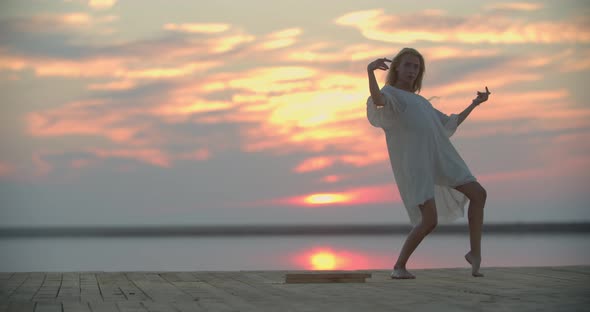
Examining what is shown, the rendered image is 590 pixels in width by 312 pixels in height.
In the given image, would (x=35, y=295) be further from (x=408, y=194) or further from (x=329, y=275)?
(x=408, y=194)

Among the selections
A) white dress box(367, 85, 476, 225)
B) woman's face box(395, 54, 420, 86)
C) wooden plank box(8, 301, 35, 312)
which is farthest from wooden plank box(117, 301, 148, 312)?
woman's face box(395, 54, 420, 86)

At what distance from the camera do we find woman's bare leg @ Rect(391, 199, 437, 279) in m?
6.30

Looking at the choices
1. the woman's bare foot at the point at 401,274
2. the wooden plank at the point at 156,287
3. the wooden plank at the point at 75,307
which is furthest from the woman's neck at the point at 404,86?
the wooden plank at the point at 75,307

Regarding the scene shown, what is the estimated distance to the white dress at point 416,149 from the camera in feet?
21.1

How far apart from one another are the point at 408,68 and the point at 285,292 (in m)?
2.01

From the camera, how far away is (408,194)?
21.3ft

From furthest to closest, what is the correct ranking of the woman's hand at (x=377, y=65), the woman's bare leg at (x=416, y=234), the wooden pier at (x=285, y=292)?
the woman's bare leg at (x=416, y=234) → the woman's hand at (x=377, y=65) → the wooden pier at (x=285, y=292)

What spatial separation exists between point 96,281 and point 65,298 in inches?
43.2

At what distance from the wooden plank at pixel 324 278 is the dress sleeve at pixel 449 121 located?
4.16 feet

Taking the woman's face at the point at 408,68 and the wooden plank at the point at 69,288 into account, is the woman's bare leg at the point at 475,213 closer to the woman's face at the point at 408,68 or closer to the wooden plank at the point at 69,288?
the woman's face at the point at 408,68

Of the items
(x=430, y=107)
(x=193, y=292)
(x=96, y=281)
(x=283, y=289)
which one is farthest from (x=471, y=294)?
(x=96, y=281)

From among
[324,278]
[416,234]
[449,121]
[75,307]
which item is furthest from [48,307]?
[449,121]

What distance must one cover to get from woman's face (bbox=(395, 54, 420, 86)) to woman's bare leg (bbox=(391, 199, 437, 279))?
85 centimetres

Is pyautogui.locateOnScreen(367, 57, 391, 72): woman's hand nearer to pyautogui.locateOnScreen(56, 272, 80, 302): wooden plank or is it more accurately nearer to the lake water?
pyautogui.locateOnScreen(56, 272, 80, 302): wooden plank
